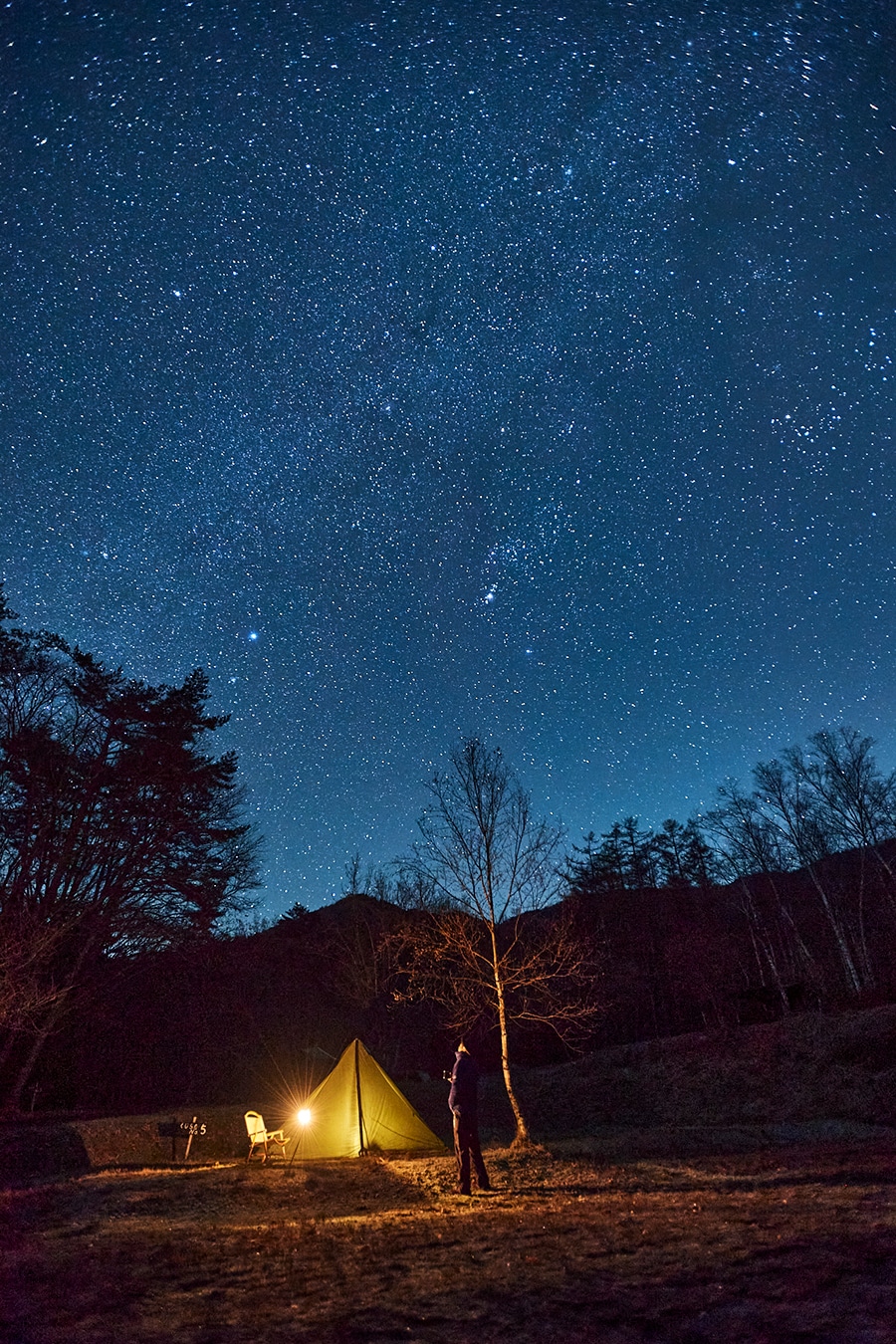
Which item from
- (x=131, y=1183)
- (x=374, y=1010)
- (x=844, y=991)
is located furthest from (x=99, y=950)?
(x=844, y=991)

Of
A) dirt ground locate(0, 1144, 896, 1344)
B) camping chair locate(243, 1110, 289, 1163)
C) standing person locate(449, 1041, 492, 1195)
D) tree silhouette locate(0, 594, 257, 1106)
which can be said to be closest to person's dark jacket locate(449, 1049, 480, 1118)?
standing person locate(449, 1041, 492, 1195)

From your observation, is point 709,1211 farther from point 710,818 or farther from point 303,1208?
point 710,818

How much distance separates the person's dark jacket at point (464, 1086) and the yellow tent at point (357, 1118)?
22.0ft

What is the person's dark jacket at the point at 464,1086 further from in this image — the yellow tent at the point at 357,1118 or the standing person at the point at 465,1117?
the yellow tent at the point at 357,1118

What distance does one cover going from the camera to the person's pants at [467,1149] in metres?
9.94

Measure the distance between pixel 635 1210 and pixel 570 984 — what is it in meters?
33.3

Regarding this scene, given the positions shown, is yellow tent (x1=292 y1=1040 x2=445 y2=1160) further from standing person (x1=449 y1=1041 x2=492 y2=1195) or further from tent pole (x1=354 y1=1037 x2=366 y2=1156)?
standing person (x1=449 y1=1041 x2=492 y2=1195)

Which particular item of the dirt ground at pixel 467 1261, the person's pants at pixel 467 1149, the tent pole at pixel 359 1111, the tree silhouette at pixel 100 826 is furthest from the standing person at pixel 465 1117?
the tree silhouette at pixel 100 826

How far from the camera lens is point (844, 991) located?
3356 centimetres

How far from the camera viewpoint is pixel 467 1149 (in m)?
10.1

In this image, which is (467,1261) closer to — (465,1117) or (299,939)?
(465,1117)

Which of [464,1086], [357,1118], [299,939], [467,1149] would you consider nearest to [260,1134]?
[357,1118]

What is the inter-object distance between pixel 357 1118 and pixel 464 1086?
22.8 feet

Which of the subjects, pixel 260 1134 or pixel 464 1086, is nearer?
pixel 464 1086
